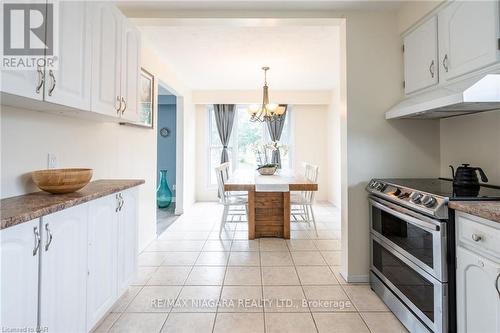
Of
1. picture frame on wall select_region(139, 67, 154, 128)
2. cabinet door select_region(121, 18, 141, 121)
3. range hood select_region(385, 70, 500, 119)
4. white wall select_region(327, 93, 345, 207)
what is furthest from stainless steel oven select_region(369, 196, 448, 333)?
white wall select_region(327, 93, 345, 207)

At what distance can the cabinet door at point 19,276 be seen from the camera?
994 mm

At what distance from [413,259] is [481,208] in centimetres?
59

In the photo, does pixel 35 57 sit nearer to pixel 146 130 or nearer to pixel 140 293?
pixel 140 293

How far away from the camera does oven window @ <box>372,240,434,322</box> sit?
4.93 ft

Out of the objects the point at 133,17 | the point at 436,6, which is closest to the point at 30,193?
the point at 133,17

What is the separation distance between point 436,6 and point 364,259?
2.09m

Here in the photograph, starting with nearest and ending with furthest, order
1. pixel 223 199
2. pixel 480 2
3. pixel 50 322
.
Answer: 1. pixel 50 322
2. pixel 480 2
3. pixel 223 199

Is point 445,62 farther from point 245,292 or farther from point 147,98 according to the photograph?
point 147,98

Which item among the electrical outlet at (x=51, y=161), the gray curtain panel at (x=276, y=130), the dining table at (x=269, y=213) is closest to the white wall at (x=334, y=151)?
the gray curtain panel at (x=276, y=130)

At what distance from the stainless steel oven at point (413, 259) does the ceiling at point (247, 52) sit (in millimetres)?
1957

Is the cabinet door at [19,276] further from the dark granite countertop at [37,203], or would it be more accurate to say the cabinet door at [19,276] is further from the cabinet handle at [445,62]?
the cabinet handle at [445,62]

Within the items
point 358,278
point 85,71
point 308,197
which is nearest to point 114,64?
point 85,71

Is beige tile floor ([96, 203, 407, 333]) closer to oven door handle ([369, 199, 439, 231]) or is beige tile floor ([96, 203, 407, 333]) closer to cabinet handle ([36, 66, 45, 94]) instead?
oven door handle ([369, 199, 439, 231])

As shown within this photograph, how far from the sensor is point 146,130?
11.0 feet
